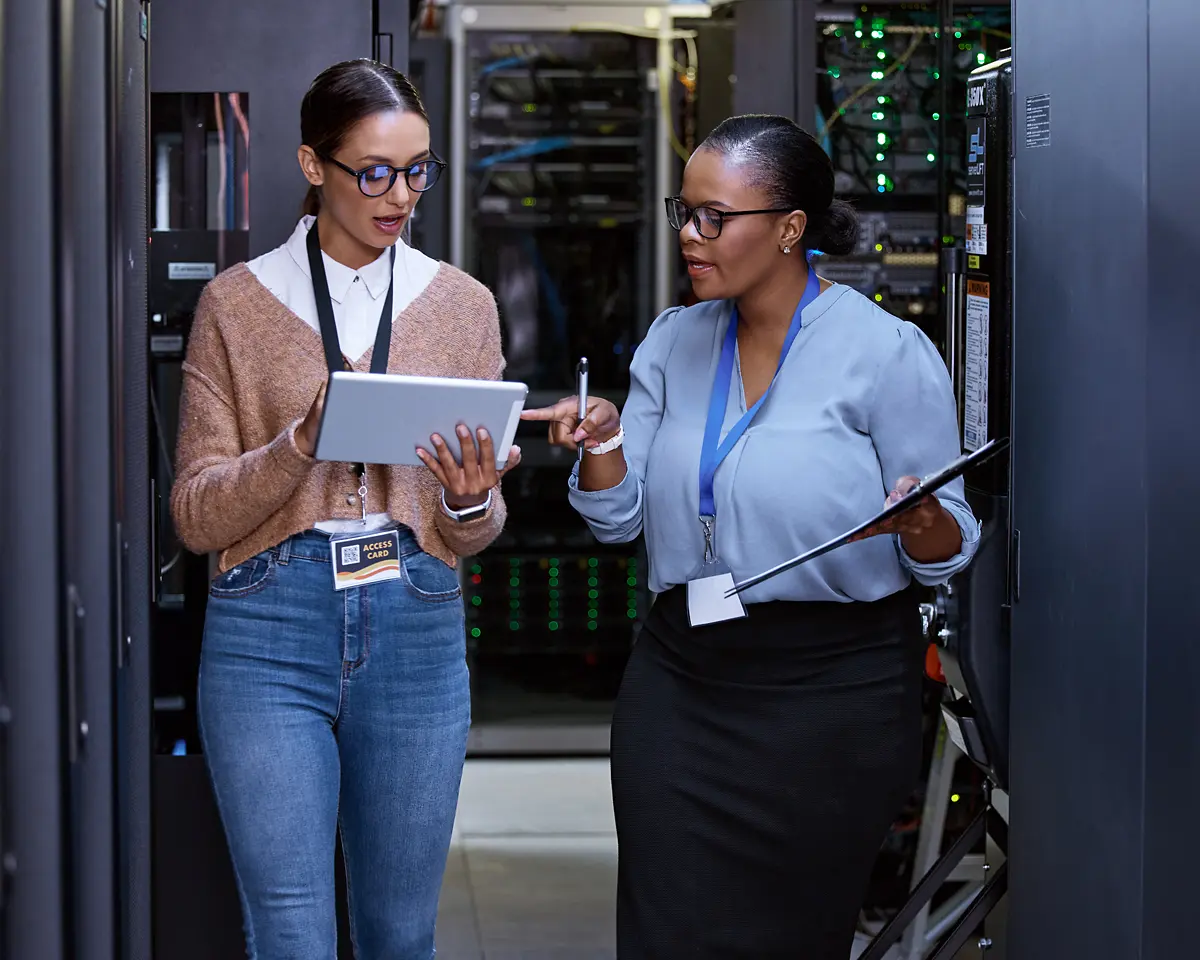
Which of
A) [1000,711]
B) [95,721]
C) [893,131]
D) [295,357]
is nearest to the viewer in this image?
[95,721]

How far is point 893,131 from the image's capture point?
14.0 feet

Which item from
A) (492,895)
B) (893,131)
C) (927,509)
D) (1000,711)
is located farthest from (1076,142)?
(492,895)

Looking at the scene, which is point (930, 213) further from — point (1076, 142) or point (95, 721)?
point (95, 721)

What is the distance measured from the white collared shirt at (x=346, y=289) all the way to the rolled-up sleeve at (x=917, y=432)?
0.67 meters

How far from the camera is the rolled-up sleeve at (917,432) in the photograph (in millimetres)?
2320

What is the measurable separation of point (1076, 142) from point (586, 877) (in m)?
2.78

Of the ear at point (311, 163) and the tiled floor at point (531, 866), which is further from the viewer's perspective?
the tiled floor at point (531, 866)

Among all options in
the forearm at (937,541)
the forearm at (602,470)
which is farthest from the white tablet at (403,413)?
the forearm at (937,541)

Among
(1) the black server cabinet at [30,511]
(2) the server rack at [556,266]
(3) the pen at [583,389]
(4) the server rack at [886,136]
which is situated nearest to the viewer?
(1) the black server cabinet at [30,511]

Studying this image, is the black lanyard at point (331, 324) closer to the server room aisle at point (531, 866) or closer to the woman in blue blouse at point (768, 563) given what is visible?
the woman in blue blouse at point (768, 563)

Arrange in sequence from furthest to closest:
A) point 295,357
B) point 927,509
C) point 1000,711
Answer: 1. point 1000,711
2. point 295,357
3. point 927,509

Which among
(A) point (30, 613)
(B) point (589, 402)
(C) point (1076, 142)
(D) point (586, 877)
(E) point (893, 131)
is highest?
(E) point (893, 131)

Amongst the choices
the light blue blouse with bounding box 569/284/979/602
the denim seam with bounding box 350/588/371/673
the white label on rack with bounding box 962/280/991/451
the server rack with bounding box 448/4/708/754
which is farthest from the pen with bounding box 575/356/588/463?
the server rack with bounding box 448/4/708/754

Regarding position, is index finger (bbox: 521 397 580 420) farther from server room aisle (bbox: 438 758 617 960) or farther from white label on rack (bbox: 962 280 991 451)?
server room aisle (bbox: 438 758 617 960)
